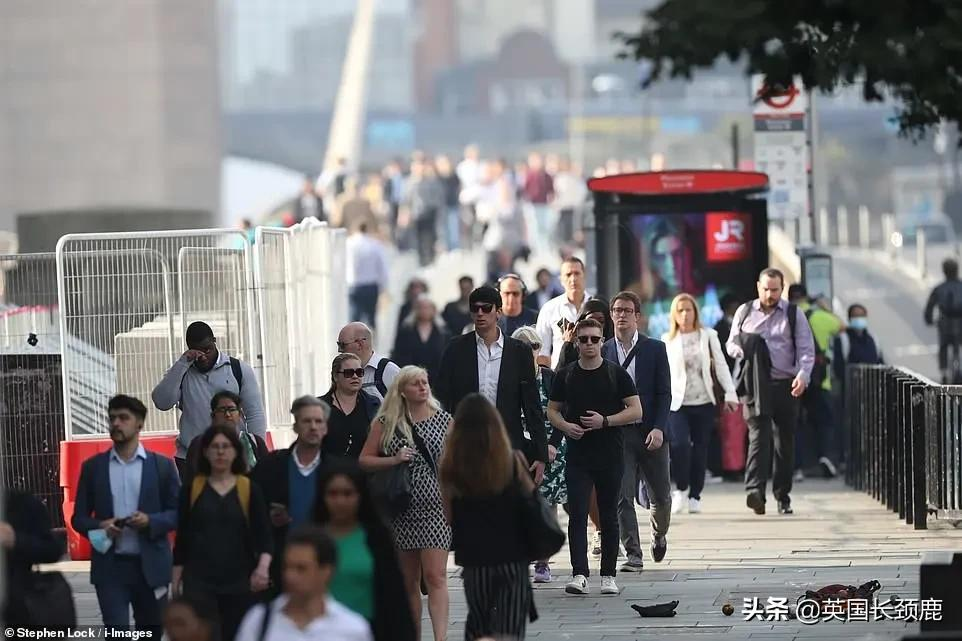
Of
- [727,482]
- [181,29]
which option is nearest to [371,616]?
[727,482]

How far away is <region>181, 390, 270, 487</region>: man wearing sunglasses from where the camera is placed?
894cm

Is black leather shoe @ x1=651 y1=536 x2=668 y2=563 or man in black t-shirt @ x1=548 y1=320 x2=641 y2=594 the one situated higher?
man in black t-shirt @ x1=548 y1=320 x2=641 y2=594

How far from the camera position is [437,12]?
150500mm

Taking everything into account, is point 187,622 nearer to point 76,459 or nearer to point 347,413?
point 347,413

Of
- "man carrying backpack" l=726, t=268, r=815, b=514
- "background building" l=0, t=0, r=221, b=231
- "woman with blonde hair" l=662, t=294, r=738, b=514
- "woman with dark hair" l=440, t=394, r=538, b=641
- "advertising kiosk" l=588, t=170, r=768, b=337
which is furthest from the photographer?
"background building" l=0, t=0, r=221, b=231

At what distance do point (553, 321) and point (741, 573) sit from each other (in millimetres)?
2540

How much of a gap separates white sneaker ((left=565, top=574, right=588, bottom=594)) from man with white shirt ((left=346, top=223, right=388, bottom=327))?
14994mm

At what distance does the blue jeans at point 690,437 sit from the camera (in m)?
15.5

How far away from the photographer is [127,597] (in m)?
9.16

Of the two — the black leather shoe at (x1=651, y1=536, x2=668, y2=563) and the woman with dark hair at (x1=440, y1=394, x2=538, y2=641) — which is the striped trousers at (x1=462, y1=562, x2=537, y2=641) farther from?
the black leather shoe at (x1=651, y1=536, x2=668, y2=563)

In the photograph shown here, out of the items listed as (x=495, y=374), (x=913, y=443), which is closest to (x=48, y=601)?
(x=495, y=374)

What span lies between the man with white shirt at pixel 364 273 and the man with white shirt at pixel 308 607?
1981 centimetres

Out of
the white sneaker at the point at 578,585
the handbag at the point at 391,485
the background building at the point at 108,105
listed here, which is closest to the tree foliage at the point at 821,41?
the handbag at the point at 391,485

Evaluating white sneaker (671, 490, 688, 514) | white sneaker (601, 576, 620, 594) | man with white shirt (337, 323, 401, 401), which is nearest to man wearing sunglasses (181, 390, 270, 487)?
man with white shirt (337, 323, 401, 401)
